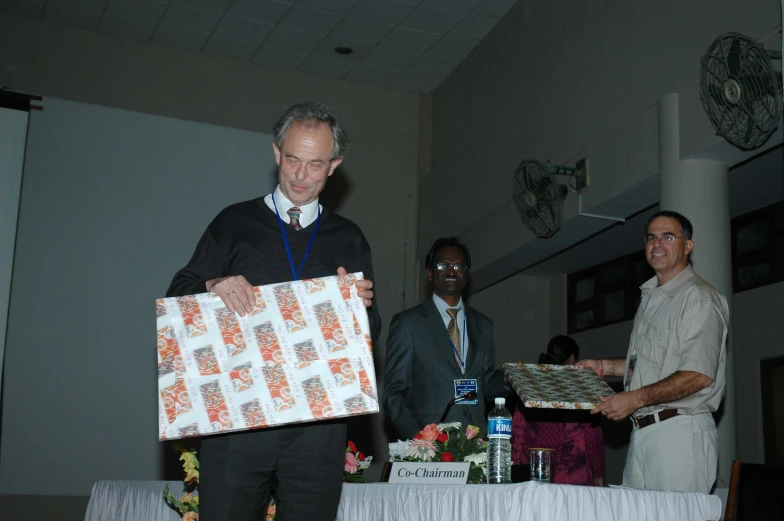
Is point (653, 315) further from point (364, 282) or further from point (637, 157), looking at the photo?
point (637, 157)

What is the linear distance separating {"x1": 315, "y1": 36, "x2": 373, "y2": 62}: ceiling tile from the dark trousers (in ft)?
22.2

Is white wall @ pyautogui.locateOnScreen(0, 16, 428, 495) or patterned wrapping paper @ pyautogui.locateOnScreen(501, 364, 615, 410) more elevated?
white wall @ pyautogui.locateOnScreen(0, 16, 428, 495)

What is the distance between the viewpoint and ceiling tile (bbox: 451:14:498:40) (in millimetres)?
7840

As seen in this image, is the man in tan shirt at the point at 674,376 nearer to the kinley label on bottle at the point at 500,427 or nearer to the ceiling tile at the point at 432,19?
the kinley label on bottle at the point at 500,427

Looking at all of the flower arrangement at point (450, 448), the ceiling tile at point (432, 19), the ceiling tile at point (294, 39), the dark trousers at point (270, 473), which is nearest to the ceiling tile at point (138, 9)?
the ceiling tile at point (294, 39)

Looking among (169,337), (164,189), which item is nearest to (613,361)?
(169,337)

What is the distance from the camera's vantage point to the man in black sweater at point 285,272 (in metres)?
1.91

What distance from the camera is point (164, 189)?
7535 millimetres

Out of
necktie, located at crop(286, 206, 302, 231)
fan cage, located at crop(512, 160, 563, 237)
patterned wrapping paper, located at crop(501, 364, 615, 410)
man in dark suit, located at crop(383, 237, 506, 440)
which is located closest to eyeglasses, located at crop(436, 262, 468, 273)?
man in dark suit, located at crop(383, 237, 506, 440)

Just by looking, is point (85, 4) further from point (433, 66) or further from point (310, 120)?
point (310, 120)

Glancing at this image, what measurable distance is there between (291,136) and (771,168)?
16.2ft

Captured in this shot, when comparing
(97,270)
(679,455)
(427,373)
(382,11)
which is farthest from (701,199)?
(97,270)

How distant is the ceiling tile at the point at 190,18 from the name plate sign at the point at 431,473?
6.00 metres

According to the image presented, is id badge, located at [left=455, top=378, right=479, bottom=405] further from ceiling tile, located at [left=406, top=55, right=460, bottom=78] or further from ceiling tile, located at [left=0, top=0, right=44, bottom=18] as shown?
ceiling tile, located at [left=0, top=0, right=44, bottom=18]
